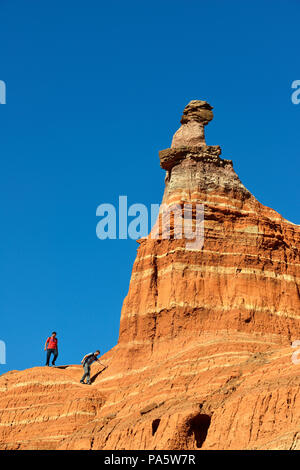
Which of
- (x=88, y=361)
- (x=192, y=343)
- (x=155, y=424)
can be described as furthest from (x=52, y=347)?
(x=155, y=424)

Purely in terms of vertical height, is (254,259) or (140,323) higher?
(254,259)

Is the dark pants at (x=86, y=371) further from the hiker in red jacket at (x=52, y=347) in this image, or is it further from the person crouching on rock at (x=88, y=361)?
the hiker in red jacket at (x=52, y=347)

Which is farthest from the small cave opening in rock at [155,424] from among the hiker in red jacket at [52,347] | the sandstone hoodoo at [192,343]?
the hiker in red jacket at [52,347]

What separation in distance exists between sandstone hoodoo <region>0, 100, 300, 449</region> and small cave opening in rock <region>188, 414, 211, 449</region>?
0.16 ft

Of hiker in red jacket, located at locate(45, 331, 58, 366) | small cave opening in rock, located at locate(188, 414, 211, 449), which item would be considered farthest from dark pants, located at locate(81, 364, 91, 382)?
small cave opening in rock, located at locate(188, 414, 211, 449)

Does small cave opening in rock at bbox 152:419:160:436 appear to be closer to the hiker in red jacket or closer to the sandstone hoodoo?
the sandstone hoodoo

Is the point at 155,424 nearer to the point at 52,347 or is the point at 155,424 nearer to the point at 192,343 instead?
the point at 192,343

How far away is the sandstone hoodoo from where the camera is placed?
161 ft
